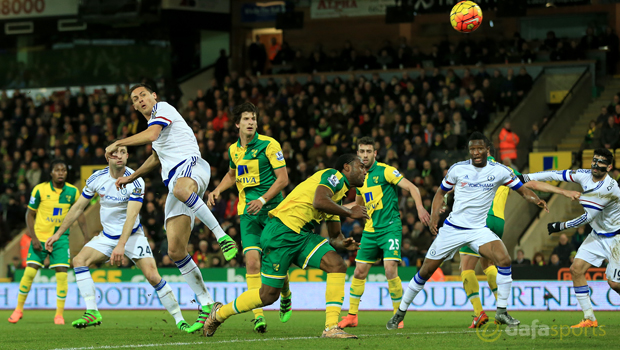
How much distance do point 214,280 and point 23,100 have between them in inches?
550

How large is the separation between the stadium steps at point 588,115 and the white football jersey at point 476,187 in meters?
11.9

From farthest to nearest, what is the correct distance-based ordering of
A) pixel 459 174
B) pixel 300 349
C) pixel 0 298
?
1. pixel 0 298
2. pixel 459 174
3. pixel 300 349

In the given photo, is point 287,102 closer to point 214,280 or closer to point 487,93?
point 487,93

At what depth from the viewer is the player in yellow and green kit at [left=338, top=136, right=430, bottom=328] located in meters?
10.9

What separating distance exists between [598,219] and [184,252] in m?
5.46

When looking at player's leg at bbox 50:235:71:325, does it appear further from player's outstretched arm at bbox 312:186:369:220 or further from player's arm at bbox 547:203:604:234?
player's arm at bbox 547:203:604:234

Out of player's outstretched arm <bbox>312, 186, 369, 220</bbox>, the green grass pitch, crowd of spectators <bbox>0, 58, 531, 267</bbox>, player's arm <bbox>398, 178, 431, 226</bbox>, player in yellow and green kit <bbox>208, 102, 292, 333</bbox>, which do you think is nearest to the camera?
the green grass pitch

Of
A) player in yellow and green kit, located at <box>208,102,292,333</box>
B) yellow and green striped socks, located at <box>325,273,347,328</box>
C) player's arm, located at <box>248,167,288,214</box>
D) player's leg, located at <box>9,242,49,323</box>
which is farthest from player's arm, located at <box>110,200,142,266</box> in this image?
player's leg, located at <box>9,242,49,323</box>

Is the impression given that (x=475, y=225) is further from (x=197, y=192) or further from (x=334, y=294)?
(x=197, y=192)

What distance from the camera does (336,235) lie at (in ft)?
29.3

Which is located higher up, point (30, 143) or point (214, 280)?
point (30, 143)

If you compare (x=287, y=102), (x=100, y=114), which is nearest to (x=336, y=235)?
(x=287, y=102)

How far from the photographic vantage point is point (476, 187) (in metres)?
10.1

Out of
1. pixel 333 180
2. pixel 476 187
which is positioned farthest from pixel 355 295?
pixel 333 180
